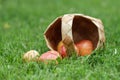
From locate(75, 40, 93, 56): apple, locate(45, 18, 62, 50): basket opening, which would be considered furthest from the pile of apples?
locate(45, 18, 62, 50): basket opening

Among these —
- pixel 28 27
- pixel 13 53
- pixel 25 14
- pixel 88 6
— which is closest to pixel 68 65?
pixel 13 53

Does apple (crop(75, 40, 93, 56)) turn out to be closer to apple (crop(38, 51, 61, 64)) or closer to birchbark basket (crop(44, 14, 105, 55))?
birchbark basket (crop(44, 14, 105, 55))

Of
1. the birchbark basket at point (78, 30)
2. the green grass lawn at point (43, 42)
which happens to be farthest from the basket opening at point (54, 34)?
the green grass lawn at point (43, 42)

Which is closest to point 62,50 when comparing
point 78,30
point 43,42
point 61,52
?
point 61,52

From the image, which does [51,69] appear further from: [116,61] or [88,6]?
[88,6]

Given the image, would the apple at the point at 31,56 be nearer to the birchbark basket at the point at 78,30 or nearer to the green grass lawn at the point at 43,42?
the green grass lawn at the point at 43,42
